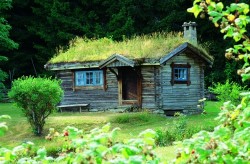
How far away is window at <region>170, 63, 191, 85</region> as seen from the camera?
24.6m

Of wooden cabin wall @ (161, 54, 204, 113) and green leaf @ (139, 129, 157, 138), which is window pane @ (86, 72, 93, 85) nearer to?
wooden cabin wall @ (161, 54, 204, 113)

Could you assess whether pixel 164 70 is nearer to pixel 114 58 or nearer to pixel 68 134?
pixel 114 58

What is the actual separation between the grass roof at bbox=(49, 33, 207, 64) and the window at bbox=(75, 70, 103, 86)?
95 centimetres

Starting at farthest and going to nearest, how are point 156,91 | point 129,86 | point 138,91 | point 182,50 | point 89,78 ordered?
point 89,78 < point 129,86 < point 138,91 < point 182,50 < point 156,91

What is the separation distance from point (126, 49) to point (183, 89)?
12.0 feet

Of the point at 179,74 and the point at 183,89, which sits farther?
→ the point at 183,89

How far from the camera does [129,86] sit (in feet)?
84.3

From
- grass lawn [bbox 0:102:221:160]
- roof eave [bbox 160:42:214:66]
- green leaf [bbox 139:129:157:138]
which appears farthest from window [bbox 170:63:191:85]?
green leaf [bbox 139:129:157:138]

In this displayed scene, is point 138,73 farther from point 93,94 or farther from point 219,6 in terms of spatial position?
point 219,6

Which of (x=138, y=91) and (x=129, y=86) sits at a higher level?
(x=129, y=86)

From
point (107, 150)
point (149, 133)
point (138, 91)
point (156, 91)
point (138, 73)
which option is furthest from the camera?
point (138, 91)

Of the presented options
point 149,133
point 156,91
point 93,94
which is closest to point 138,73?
point 156,91

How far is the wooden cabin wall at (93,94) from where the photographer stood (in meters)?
25.7

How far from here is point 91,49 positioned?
87.8ft
